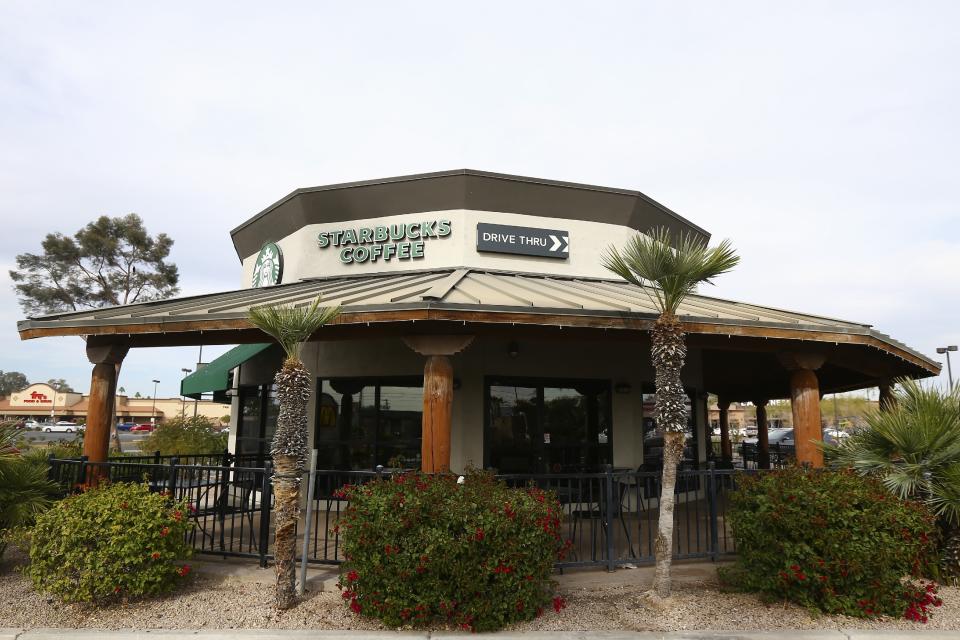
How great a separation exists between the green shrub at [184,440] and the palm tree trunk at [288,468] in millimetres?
17185

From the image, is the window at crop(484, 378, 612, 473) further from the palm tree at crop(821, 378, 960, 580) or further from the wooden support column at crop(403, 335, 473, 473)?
the palm tree at crop(821, 378, 960, 580)

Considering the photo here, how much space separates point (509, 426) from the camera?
436 inches

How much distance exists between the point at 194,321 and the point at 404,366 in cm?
406

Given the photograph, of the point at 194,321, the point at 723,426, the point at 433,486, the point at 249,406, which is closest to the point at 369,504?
the point at 433,486

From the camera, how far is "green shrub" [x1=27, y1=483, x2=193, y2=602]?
572cm

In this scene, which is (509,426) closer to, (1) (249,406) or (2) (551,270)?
(2) (551,270)

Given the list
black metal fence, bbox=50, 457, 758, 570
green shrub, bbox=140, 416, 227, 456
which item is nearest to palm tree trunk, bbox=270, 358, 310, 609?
black metal fence, bbox=50, 457, 758, 570

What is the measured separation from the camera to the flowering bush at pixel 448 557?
208 inches

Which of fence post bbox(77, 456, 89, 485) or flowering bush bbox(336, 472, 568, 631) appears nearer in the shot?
flowering bush bbox(336, 472, 568, 631)

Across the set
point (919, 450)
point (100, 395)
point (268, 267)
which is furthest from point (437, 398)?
point (268, 267)

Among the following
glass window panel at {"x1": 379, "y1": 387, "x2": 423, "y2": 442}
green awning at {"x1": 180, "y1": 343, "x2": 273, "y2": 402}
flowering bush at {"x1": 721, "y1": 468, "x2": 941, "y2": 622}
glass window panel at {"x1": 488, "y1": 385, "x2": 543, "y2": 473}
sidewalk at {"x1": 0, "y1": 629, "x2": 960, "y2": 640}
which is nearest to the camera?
sidewalk at {"x1": 0, "y1": 629, "x2": 960, "y2": 640}

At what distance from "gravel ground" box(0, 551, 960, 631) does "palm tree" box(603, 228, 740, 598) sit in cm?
47

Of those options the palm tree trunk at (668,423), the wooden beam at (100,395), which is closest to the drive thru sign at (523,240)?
the palm tree trunk at (668,423)

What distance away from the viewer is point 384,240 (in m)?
12.3
